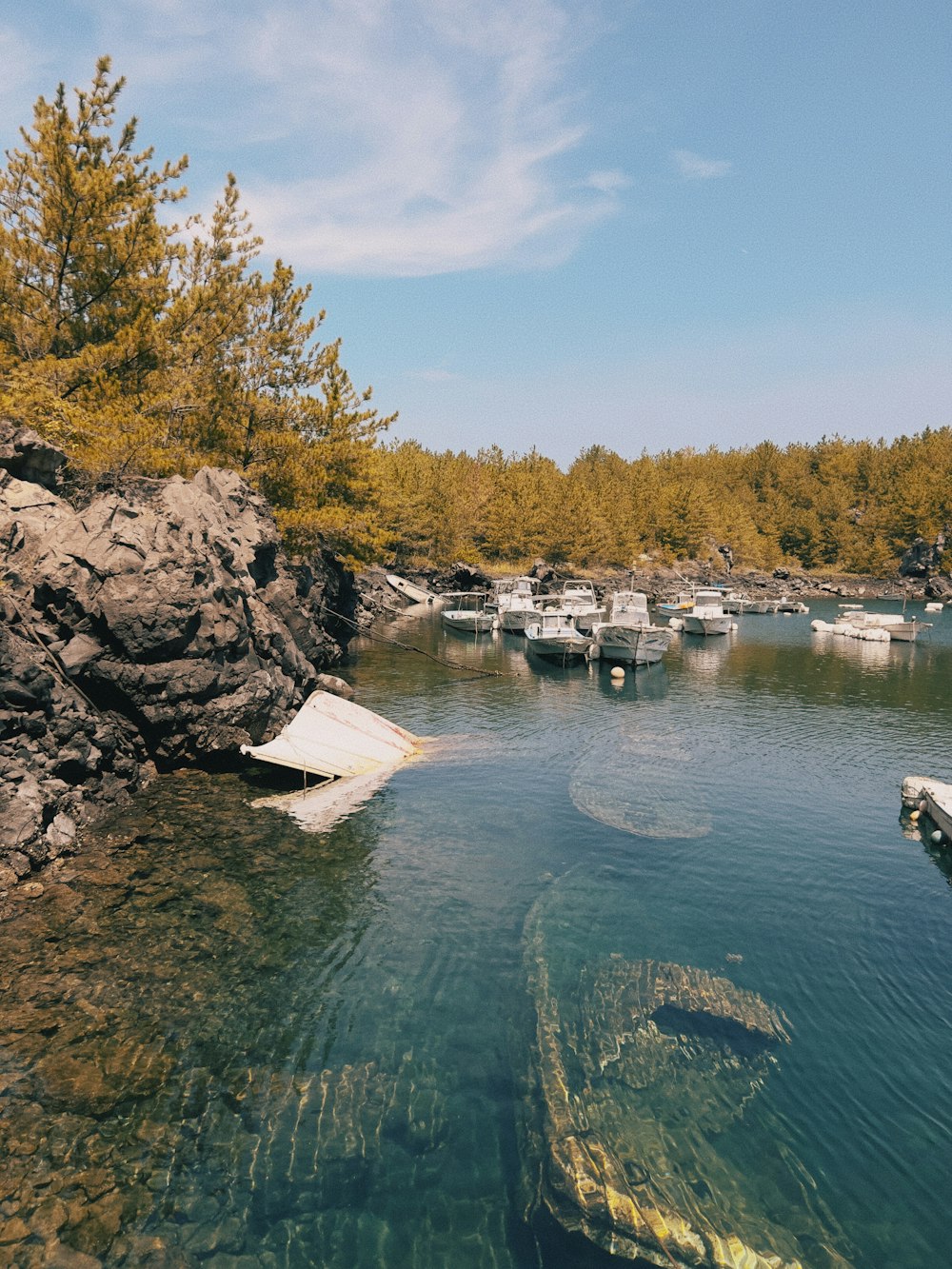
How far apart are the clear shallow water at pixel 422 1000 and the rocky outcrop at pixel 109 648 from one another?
1.83 meters

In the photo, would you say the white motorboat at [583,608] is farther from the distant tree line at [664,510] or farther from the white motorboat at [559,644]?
the distant tree line at [664,510]

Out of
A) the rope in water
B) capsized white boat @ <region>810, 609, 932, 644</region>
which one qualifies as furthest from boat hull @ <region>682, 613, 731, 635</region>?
the rope in water

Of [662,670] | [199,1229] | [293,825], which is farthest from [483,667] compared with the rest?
[199,1229]

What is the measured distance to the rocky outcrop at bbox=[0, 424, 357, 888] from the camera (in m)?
19.0

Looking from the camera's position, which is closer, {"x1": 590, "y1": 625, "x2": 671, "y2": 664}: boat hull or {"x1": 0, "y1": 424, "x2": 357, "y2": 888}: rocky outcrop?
{"x1": 0, "y1": 424, "x2": 357, "y2": 888}: rocky outcrop

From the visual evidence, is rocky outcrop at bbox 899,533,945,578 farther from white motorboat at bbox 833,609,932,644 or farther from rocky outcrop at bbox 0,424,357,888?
rocky outcrop at bbox 0,424,357,888

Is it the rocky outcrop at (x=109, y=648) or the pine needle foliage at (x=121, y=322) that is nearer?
the rocky outcrop at (x=109, y=648)

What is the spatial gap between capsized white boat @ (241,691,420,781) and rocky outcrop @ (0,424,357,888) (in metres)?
1.28

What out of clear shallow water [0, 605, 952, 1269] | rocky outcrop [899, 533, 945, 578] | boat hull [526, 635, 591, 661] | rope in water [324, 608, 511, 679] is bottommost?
clear shallow water [0, 605, 952, 1269]

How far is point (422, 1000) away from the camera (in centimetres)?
1366

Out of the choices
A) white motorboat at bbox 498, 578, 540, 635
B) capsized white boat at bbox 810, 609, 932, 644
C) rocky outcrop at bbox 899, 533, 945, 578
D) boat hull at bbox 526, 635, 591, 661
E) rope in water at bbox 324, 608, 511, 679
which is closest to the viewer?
rope in water at bbox 324, 608, 511, 679

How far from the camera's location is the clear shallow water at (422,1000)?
917cm

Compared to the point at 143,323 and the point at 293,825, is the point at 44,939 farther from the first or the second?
the point at 143,323

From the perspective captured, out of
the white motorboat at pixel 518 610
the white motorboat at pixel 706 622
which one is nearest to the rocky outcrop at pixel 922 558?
the white motorboat at pixel 706 622
